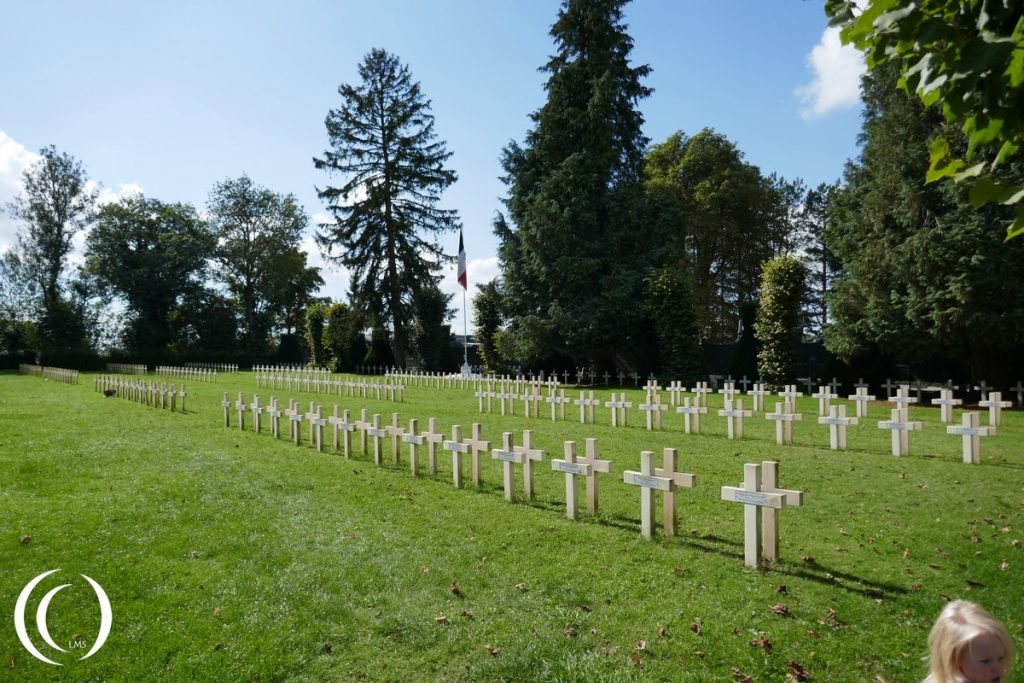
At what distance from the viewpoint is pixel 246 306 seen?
193ft

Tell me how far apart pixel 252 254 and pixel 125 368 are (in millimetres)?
17447

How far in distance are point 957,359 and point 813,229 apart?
2529cm

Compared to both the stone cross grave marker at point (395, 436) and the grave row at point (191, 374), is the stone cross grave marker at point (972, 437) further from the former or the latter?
the grave row at point (191, 374)

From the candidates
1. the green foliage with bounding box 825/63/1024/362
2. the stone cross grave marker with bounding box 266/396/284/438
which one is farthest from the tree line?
the stone cross grave marker with bounding box 266/396/284/438

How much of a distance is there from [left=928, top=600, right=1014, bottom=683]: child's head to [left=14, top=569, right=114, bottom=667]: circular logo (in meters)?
4.59

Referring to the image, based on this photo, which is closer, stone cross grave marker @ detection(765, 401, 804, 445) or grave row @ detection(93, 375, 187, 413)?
stone cross grave marker @ detection(765, 401, 804, 445)

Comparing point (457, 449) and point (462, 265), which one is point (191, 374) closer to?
point (462, 265)

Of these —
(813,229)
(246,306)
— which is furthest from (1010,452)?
(246,306)

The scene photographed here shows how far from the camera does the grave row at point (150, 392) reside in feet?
61.1

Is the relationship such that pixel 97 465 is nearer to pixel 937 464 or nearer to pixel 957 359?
pixel 937 464

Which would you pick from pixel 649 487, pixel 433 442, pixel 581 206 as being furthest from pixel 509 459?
pixel 581 206

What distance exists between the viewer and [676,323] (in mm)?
27188

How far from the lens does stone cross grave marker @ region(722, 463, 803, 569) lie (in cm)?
533

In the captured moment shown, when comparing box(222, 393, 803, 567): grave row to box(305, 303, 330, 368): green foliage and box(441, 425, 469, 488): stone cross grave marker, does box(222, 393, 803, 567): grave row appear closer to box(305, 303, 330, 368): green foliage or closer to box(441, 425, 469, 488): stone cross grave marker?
box(441, 425, 469, 488): stone cross grave marker
